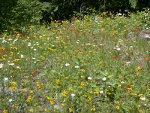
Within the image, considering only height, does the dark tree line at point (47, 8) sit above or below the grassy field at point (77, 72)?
below

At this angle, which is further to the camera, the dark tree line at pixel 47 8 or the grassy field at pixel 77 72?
the dark tree line at pixel 47 8

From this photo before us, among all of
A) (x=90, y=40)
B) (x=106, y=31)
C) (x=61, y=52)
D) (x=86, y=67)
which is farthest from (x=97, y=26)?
(x=86, y=67)

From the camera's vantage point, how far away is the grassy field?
607 cm

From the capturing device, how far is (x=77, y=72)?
7.22 m

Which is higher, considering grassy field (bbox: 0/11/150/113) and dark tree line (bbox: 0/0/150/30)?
grassy field (bbox: 0/11/150/113)

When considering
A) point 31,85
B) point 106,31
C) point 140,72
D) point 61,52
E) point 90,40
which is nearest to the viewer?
point 31,85

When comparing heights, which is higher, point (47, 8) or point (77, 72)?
point (77, 72)

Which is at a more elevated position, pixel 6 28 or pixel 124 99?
pixel 124 99

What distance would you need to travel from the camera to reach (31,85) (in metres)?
6.77

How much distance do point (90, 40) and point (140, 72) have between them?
8.91 ft

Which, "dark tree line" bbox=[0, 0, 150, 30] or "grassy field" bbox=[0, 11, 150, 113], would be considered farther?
"dark tree line" bbox=[0, 0, 150, 30]

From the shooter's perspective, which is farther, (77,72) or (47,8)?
(47,8)

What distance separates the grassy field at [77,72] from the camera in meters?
6.07

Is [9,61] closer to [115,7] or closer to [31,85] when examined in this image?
[31,85]
